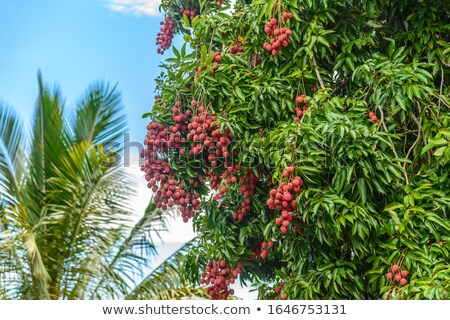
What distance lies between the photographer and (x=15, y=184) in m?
5.36

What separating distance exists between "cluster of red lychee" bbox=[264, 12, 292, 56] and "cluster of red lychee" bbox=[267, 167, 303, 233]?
74cm

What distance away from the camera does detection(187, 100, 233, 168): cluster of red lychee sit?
3779mm

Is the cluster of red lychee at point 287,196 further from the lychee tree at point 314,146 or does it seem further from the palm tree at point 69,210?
the palm tree at point 69,210

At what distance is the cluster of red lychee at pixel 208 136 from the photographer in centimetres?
378

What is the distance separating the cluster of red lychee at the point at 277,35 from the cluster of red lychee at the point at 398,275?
124cm

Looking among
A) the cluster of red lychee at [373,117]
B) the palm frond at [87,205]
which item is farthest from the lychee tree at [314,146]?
the palm frond at [87,205]

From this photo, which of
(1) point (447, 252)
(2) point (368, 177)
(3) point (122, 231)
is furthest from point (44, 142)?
(1) point (447, 252)

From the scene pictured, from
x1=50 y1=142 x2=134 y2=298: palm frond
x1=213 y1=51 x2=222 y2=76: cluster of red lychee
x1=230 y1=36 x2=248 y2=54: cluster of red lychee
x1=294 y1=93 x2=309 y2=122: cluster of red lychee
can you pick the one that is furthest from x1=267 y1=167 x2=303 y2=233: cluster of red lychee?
x1=50 y1=142 x2=134 y2=298: palm frond

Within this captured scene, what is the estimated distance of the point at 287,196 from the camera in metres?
3.34

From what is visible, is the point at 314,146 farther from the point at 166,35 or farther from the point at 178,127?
the point at 166,35

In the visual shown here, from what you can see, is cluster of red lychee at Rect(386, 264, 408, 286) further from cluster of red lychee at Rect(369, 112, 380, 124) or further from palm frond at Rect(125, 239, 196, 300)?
palm frond at Rect(125, 239, 196, 300)
